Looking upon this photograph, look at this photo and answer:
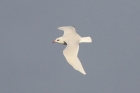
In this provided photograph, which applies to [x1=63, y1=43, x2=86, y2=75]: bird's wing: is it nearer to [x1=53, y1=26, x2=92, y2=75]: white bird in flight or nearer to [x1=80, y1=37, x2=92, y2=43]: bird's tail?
[x1=53, y1=26, x2=92, y2=75]: white bird in flight

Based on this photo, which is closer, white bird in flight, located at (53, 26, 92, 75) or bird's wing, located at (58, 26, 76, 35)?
white bird in flight, located at (53, 26, 92, 75)

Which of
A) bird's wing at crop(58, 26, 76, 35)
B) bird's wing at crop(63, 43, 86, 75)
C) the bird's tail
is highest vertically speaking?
bird's wing at crop(58, 26, 76, 35)

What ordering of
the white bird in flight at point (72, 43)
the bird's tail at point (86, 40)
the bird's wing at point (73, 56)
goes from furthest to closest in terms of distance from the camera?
1. the bird's tail at point (86, 40)
2. the white bird in flight at point (72, 43)
3. the bird's wing at point (73, 56)

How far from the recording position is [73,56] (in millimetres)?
24391

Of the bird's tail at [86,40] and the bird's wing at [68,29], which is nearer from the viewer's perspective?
the bird's tail at [86,40]

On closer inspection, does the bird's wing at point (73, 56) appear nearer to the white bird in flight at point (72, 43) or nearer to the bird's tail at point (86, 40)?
the white bird in flight at point (72, 43)

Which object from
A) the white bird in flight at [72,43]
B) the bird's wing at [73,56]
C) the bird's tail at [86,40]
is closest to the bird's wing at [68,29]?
the white bird in flight at [72,43]

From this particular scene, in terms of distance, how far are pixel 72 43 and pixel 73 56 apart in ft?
7.83

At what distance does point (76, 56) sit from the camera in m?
24.5

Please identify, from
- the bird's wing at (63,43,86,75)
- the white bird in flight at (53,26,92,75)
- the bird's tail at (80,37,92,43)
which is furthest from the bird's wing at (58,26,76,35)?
the bird's wing at (63,43,86,75)

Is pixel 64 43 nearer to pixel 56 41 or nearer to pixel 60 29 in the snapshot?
pixel 56 41

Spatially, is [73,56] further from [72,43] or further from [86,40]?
[86,40]

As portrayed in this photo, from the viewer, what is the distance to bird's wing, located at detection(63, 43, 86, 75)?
22.9 metres

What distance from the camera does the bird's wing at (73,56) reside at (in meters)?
22.9
